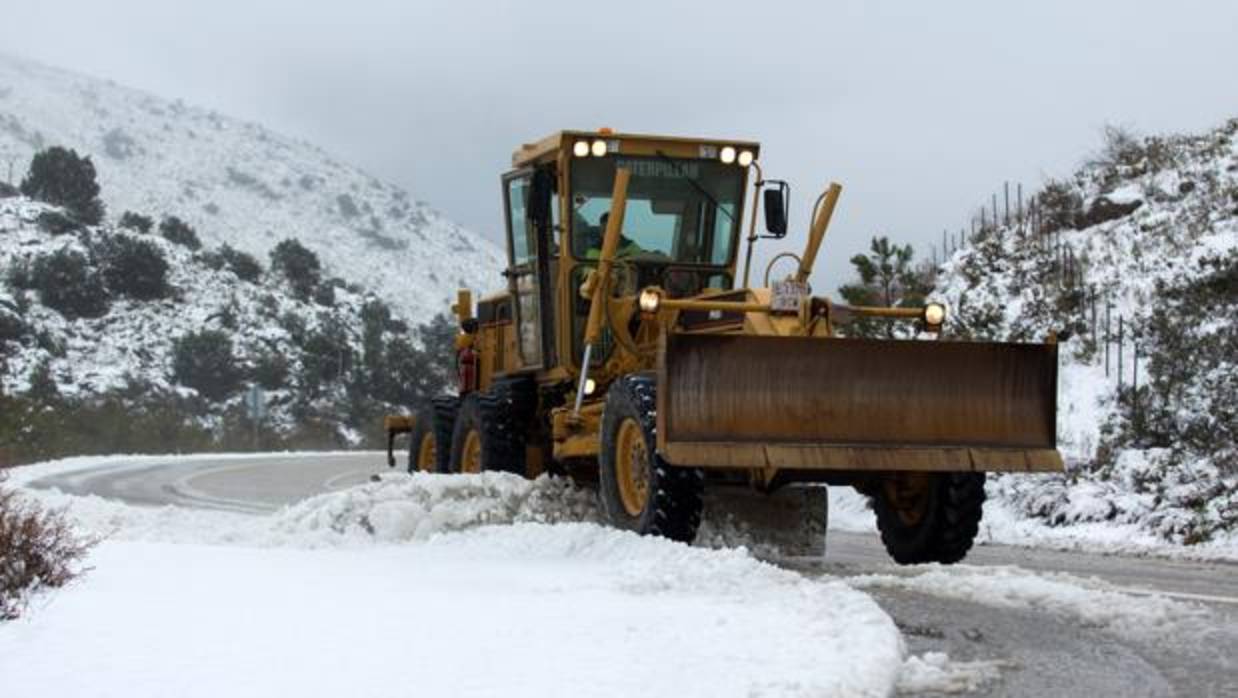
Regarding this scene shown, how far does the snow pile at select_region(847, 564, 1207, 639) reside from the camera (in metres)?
6.72

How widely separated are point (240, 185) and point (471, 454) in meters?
104

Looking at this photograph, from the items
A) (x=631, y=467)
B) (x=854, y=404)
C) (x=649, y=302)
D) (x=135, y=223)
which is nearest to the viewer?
(x=854, y=404)

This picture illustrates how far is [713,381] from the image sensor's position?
335 inches

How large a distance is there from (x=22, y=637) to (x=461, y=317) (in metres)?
9.13

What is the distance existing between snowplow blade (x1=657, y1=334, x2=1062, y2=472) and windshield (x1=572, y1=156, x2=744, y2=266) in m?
2.65

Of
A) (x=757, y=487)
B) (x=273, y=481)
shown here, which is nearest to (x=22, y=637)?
(x=757, y=487)

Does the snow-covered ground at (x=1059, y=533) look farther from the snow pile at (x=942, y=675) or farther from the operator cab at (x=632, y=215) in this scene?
the snow pile at (x=942, y=675)

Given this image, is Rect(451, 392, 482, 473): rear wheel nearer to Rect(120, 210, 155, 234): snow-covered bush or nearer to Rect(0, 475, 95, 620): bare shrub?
Rect(0, 475, 95, 620): bare shrub

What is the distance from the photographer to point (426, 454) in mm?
14547

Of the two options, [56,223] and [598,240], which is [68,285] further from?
[598,240]

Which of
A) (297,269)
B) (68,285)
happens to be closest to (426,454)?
(68,285)

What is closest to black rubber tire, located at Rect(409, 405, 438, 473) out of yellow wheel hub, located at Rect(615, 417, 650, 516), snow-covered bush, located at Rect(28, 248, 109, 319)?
yellow wheel hub, located at Rect(615, 417, 650, 516)

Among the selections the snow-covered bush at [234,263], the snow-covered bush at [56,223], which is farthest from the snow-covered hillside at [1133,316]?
the snow-covered bush at [234,263]

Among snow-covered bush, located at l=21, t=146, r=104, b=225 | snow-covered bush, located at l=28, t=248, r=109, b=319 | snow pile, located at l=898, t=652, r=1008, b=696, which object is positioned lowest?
snow pile, located at l=898, t=652, r=1008, b=696
